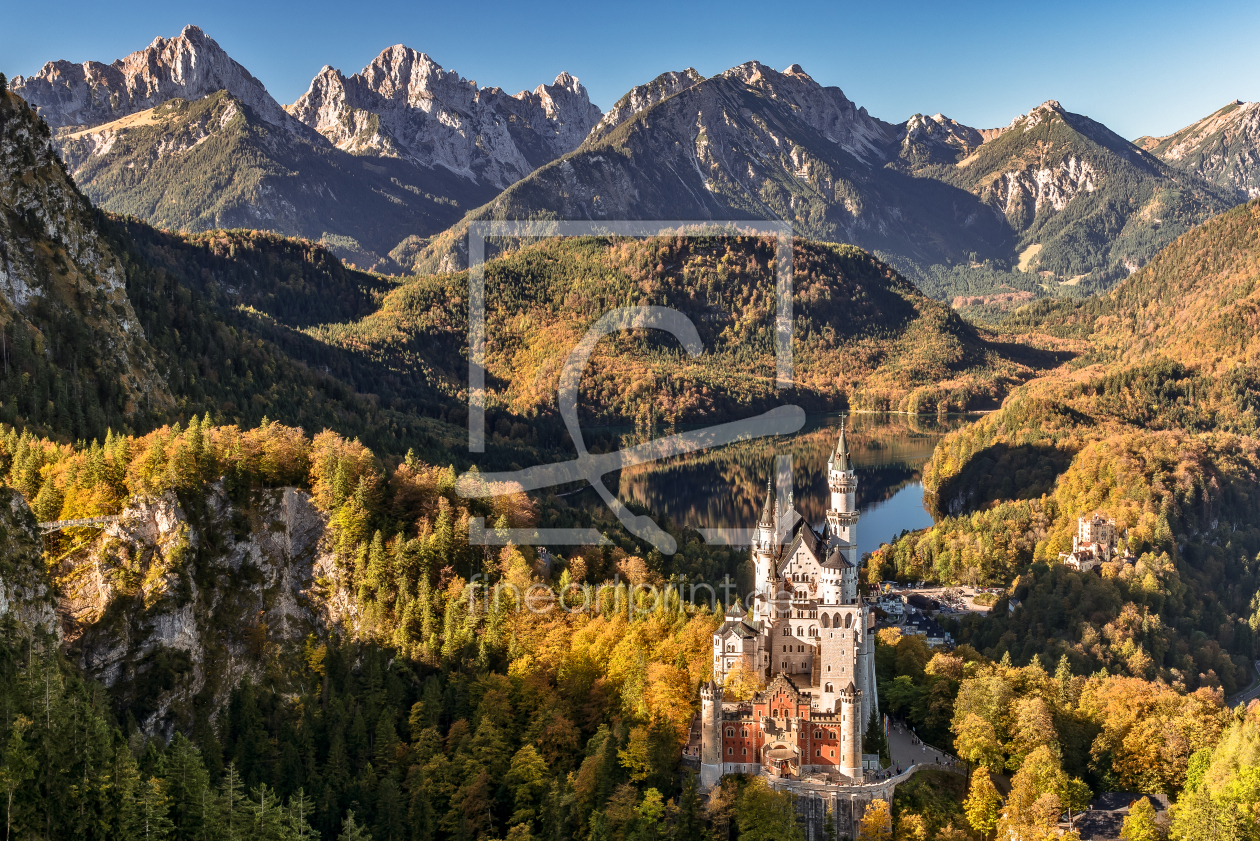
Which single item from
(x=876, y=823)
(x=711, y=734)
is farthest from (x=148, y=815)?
(x=876, y=823)

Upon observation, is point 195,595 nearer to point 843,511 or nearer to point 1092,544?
point 843,511

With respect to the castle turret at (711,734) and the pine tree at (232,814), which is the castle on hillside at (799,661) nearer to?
the castle turret at (711,734)

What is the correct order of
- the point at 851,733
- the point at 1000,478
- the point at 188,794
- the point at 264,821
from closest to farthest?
1. the point at 188,794
2. the point at 264,821
3. the point at 851,733
4. the point at 1000,478

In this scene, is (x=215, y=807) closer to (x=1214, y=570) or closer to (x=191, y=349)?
(x=191, y=349)

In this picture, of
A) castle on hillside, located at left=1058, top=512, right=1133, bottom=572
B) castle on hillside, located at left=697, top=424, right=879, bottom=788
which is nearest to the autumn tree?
castle on hillside, located at left=697, top=424, right=879, bottom=788

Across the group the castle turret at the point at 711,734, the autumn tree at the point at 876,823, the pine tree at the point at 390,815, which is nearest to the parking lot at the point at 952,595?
the autumn tree at the point at 876,823

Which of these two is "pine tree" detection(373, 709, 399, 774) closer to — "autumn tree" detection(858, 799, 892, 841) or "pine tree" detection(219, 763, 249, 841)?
"pine tree" detection(219, 763, 249, 841)

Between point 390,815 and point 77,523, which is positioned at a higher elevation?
point 77,523
